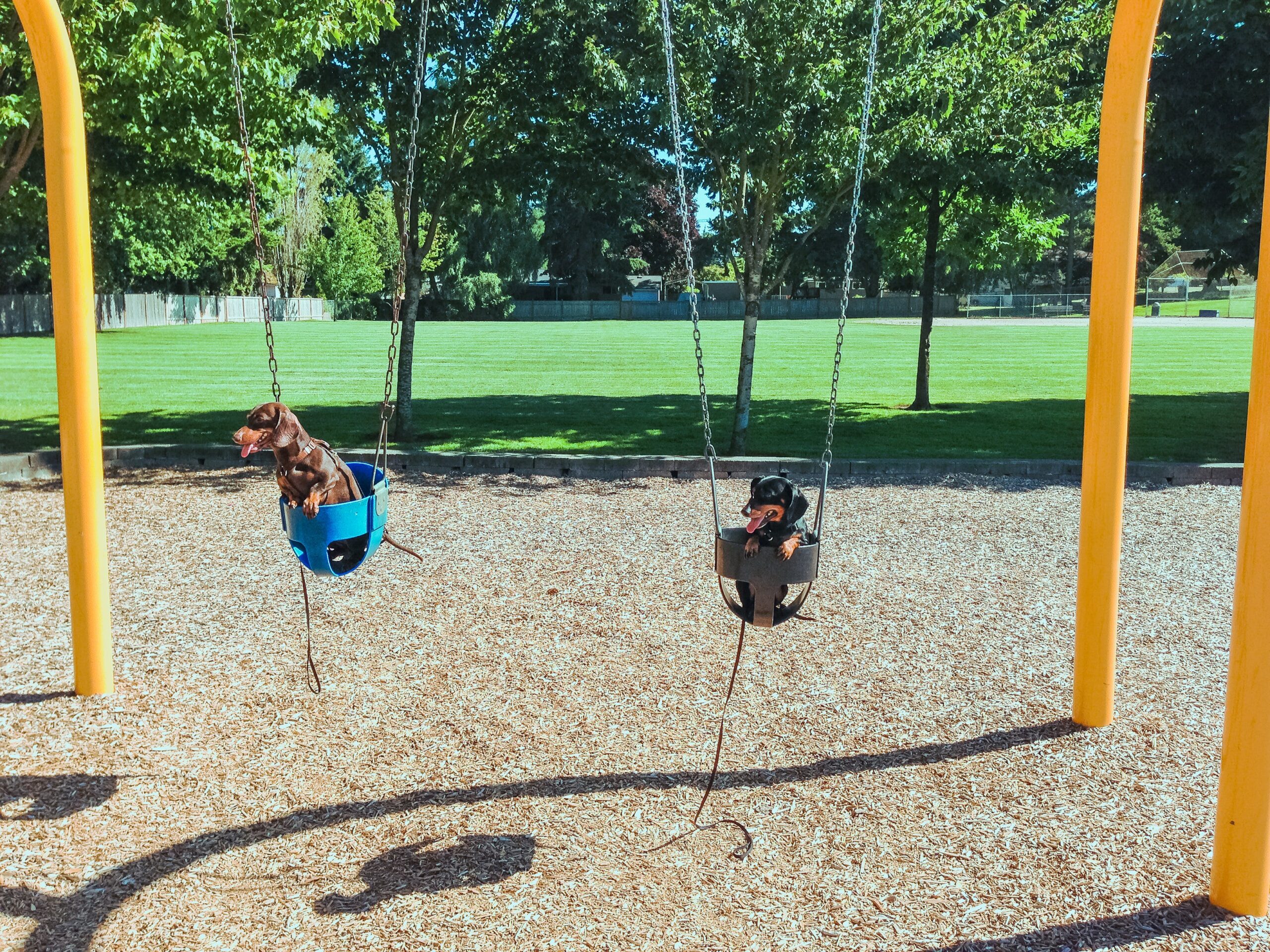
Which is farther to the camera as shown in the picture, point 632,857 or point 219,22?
point 219,22

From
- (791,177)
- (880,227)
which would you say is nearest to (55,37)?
(791,177)

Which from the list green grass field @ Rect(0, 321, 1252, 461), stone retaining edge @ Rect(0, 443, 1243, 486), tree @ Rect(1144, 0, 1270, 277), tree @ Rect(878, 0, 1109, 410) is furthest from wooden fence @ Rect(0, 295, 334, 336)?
tree @ Rect(1144, 0, 1270, 277)

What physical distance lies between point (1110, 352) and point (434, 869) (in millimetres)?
3671

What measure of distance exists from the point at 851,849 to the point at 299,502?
252cm

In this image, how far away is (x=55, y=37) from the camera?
201 inches

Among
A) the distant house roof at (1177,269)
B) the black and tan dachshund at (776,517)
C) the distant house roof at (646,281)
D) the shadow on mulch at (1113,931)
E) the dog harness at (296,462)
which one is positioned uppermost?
the distant house roof at (1177,269)

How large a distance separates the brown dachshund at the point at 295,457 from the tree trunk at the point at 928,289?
13.8m

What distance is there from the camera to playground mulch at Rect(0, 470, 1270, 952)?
369 centimetres

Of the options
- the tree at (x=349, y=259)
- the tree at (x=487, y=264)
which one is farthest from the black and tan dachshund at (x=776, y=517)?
the tree at (x=349, y=259)

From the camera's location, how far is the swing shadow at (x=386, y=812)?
144 inches

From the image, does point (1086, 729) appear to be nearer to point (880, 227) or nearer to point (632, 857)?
point (632, 857)

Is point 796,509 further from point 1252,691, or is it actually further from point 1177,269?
point 1177,269

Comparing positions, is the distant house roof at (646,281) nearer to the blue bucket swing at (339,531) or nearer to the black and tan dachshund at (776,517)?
the blue bucket swing at (339,531)

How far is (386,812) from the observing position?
14.4 feet
